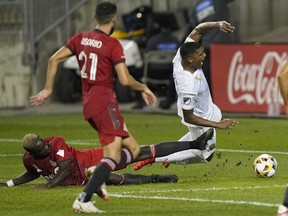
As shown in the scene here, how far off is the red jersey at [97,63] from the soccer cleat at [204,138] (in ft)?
8.41

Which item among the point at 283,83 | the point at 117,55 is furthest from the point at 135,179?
the point at 283,83

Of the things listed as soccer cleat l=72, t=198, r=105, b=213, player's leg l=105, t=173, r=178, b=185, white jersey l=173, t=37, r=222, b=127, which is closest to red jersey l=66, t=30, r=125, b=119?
soccer cleat l=72, t=198, r=105, b=213

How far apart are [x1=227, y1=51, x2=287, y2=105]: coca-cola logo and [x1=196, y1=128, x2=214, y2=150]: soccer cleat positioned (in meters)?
10.2

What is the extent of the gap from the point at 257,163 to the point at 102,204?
9.99ft

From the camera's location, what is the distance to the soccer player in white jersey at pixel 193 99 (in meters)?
14.7

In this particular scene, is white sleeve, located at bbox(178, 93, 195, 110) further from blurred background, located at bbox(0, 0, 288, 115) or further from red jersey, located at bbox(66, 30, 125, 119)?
blurred background, located at bbox(0, 0, 288, 115)

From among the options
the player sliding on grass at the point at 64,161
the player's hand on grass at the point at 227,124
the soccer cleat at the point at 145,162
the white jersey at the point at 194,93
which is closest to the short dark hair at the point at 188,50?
the white jersey at the point at 194,93

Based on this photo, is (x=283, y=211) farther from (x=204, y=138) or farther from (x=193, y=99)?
(x=193, y=99)

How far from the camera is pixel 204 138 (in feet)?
48.0

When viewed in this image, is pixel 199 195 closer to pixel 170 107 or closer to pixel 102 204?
pixel 102 204

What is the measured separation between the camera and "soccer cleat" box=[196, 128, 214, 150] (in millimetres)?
14578

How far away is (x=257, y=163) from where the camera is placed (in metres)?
15.0

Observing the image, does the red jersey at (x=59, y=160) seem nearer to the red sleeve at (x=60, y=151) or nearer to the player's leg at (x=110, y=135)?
the red sleeve at (x=60, y=151)

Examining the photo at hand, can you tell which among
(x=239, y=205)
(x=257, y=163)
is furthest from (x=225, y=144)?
(x=239, y=205)
